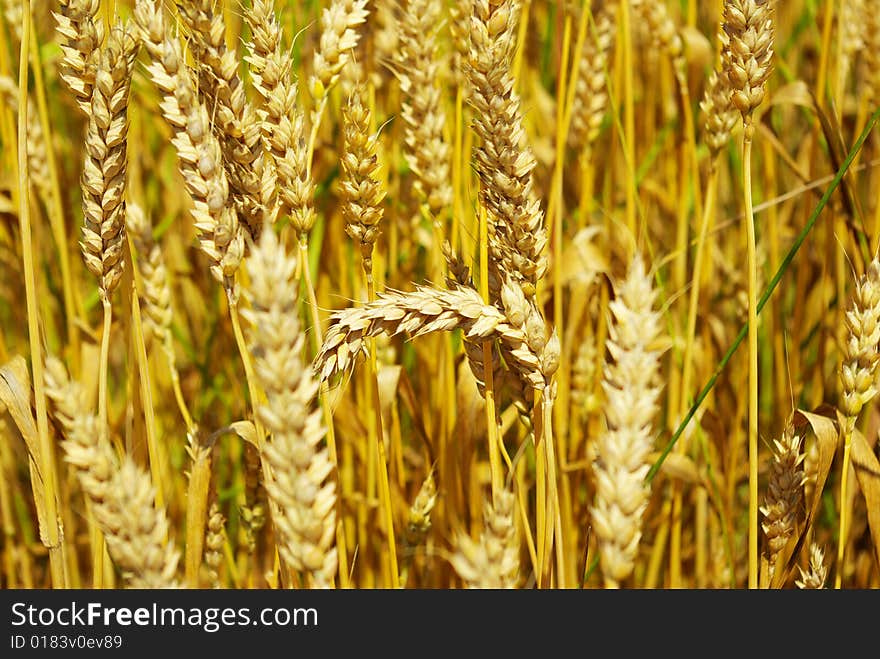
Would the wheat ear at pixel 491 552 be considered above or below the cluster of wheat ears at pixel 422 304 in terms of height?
below

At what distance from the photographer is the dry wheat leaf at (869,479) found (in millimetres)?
1037

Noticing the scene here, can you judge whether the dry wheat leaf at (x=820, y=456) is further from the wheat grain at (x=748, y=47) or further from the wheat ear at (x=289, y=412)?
the wheat ear at (x=289, y=412)

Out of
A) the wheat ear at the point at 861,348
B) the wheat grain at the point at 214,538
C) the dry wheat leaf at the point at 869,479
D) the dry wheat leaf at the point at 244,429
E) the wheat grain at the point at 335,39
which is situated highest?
the wheat grain at the point at 335,39

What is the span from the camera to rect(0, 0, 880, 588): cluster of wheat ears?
27.2 inches

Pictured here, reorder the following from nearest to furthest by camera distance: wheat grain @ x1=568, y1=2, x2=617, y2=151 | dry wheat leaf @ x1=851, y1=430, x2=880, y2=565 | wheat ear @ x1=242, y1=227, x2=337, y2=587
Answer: wheat ear @ x1=242, y1=227, x2=337, y2=587
dry wheat leaf @ x1=851, y1=430, x2=880, y2=565
wheat grain @ x1=568, y1=2, x2=617, y2=151

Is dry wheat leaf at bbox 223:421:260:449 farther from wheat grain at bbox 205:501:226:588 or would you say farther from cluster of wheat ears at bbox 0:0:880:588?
wheat grain at bbox 205:501:226:588

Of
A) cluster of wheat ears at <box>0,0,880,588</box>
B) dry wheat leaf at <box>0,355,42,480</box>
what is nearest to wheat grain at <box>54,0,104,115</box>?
cluster of wheat ears at <box>0,0,880,588</box>

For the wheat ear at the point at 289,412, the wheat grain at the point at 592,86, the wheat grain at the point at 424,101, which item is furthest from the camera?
the wheat grain at the point at 592,86

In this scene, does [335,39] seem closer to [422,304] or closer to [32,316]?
[422,304]

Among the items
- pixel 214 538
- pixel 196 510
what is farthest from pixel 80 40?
pixel 214 538

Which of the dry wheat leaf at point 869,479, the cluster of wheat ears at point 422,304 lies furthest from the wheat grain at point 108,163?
the dry wheat leaf at point 869,479

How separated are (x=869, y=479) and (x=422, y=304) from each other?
2.14 feet
